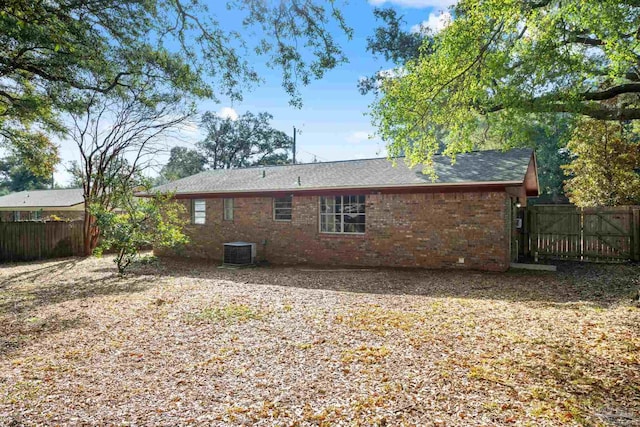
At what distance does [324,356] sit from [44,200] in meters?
32.0

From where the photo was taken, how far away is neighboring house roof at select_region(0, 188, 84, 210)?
26947mm

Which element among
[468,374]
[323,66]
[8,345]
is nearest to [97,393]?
[8,345]

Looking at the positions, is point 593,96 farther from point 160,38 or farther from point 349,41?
point 160,38

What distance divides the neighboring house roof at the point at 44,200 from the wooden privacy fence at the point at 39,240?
11743 mm

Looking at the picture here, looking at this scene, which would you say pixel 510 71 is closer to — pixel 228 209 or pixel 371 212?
pixel 371 212

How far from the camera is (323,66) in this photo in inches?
302

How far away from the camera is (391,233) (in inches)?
451

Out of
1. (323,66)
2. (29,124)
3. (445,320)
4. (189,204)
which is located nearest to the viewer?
→ (445,320)

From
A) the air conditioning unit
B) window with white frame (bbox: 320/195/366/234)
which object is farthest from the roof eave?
the air conditioning unit

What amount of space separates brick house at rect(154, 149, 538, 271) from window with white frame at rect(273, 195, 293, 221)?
0.12 ft

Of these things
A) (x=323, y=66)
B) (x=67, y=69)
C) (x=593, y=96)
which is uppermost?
(x=67, y=69)

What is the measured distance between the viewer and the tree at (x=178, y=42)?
724 centimetres

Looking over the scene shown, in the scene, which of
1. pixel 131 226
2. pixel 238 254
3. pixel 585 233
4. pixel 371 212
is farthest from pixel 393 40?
pixel 131 226

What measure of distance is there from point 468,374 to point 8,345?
569 cm
